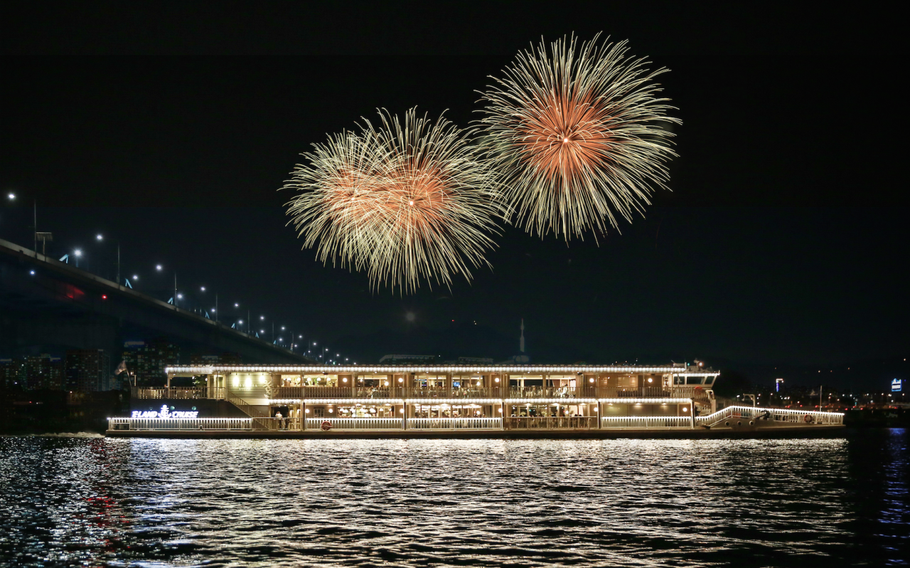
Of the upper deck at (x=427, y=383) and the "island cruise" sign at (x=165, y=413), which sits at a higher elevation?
the upper deck at (x=427, y=383)

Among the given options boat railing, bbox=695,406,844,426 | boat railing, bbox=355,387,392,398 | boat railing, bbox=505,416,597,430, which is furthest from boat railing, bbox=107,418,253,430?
boat railing, bbox=695,406,844,426

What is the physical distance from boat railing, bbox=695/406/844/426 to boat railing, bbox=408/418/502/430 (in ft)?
57.7

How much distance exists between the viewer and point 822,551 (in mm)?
23766

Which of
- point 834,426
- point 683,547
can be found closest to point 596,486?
point 683,547

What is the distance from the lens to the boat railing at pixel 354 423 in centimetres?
6812

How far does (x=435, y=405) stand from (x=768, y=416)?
28143mm

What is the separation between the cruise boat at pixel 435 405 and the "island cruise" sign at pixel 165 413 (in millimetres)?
82

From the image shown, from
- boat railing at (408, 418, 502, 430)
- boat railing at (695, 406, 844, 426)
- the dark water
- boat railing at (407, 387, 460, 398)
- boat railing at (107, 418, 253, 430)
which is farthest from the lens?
boat railing at (695, 406, 844, 426)

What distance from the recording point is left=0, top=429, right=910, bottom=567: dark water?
74.7 feet

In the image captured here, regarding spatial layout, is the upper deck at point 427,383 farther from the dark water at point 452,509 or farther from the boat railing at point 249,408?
the dark water at point 452,509

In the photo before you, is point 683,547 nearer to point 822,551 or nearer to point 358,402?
point 822,551

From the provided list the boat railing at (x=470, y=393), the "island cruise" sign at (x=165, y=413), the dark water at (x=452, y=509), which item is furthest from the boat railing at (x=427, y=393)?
the dark water at (x=452, y=509)

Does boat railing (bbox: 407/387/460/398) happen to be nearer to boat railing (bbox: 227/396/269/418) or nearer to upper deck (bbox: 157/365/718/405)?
upper deck (bbox: 157/365/718/405)

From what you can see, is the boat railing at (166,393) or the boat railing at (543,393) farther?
the boat railing at (543,393)
